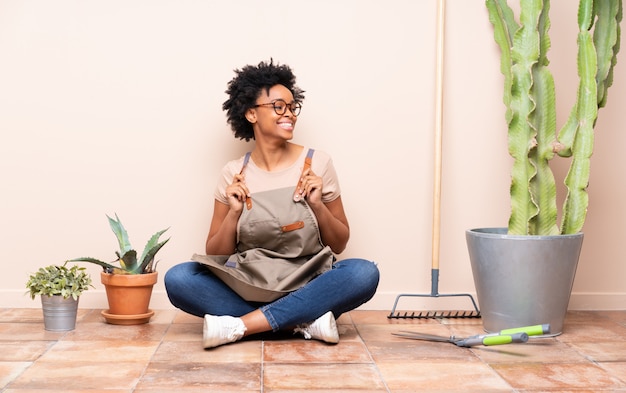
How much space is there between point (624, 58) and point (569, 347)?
1263 mm

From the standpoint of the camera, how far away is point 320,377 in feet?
6.52

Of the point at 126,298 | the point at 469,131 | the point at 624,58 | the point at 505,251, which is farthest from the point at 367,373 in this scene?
the point at 624,58

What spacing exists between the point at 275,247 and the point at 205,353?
1.49 feet

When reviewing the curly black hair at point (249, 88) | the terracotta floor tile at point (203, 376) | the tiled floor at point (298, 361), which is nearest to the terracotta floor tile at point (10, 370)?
the tiled floor at point (298, 361)

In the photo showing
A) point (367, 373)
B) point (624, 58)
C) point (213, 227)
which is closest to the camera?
point (367, 373)

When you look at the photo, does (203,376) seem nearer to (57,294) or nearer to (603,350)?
(57,294)

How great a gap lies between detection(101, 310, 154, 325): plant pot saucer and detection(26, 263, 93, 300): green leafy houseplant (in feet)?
0.48

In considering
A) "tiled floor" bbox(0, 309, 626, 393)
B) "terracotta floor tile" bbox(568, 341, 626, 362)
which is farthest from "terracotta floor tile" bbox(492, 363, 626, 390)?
"terracotta floor tile" bbox(568, 341, 626, 362)

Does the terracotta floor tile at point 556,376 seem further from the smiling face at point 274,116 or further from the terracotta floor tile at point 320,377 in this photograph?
the smiling face at point 274,116

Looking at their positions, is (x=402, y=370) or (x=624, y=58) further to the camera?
(x=624, y=58)

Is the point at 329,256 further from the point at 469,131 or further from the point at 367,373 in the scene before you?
the point at 469,131

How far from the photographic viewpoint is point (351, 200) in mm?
2947

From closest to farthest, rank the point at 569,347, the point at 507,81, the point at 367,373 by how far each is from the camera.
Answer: the point at 367,373
the point at 569,347
the point at 507,81

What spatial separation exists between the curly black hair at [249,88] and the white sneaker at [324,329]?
28.6 inches
